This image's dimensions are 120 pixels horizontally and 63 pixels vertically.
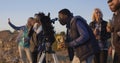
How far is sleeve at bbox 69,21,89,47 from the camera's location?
30.8 ft

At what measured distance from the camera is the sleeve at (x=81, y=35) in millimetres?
9383

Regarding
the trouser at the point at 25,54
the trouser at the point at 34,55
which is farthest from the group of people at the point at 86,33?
the trouser at the point at 25,54

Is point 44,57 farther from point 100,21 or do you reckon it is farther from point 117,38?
point 117,38

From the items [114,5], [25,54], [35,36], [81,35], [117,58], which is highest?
[114,5]

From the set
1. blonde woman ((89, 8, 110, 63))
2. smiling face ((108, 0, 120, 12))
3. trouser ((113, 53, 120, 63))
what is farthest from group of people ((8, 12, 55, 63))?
smiling face ((108, 0, 120, 12))

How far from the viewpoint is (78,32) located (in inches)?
376

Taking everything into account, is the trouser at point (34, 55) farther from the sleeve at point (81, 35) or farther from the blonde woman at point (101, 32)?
the sleeve at point (81, 35)

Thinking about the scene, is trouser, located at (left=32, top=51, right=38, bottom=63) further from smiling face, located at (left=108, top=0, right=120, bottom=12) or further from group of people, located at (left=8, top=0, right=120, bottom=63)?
smiling face, located at (left=108, top=0, right=120, bottom=12)

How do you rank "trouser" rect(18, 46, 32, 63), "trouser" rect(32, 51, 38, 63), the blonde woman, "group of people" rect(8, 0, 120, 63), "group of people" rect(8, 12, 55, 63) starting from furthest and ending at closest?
"trouser" rect(18, 46, 32, 63)
"trouser" rect(32, 51, 38, 63)
the blonde woman
"group of people" rect(8, 12, 55, 63)
"group of people" rect(8, 0, 120, 63)

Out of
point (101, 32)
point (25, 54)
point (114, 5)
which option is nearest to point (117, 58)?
point (114, 5)

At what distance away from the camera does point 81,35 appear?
9391 millimetres

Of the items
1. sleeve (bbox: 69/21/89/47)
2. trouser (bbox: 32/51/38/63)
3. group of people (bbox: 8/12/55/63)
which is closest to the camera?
sleeve (bbox: 69/21/89/47)

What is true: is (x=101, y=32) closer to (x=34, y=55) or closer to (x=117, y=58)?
(x=34, y=55)

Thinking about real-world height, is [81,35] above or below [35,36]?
below
